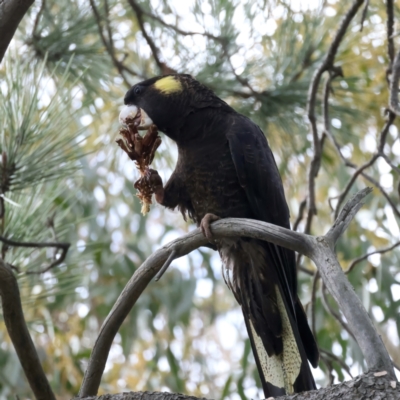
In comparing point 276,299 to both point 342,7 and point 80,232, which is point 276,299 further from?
point 80,232

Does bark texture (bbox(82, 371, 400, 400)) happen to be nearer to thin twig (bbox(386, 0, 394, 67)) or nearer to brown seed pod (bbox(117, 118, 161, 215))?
brown seed pod (bbox(117, 118, 161, 215))

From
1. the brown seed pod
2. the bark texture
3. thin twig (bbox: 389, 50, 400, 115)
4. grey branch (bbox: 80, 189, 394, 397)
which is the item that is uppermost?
the brown seed pod

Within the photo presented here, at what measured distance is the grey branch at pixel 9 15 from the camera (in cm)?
133

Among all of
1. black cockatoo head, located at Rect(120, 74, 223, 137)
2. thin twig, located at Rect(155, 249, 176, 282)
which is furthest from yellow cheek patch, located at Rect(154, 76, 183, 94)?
thin twig, located at Rect(155, 249, 176, 282)

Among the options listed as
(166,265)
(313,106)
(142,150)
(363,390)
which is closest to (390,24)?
(313,106)

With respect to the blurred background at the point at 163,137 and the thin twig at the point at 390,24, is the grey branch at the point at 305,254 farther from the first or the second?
the thin twig at the point at 390,24

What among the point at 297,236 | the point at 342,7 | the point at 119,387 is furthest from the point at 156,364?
the point at 297,236

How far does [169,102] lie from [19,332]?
88cm

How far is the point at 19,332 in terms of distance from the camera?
1.37m

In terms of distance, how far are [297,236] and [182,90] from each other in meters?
0.99

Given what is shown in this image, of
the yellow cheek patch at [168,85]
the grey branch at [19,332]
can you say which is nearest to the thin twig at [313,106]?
the yellow cheek patch at [168,85]

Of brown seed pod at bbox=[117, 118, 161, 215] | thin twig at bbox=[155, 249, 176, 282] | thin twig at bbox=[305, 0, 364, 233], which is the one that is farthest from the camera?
thin twig at bbox=[305, 0, 364, 233]

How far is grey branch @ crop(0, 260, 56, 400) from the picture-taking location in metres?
1.32

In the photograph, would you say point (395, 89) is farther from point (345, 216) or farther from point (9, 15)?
point (9, 15)
